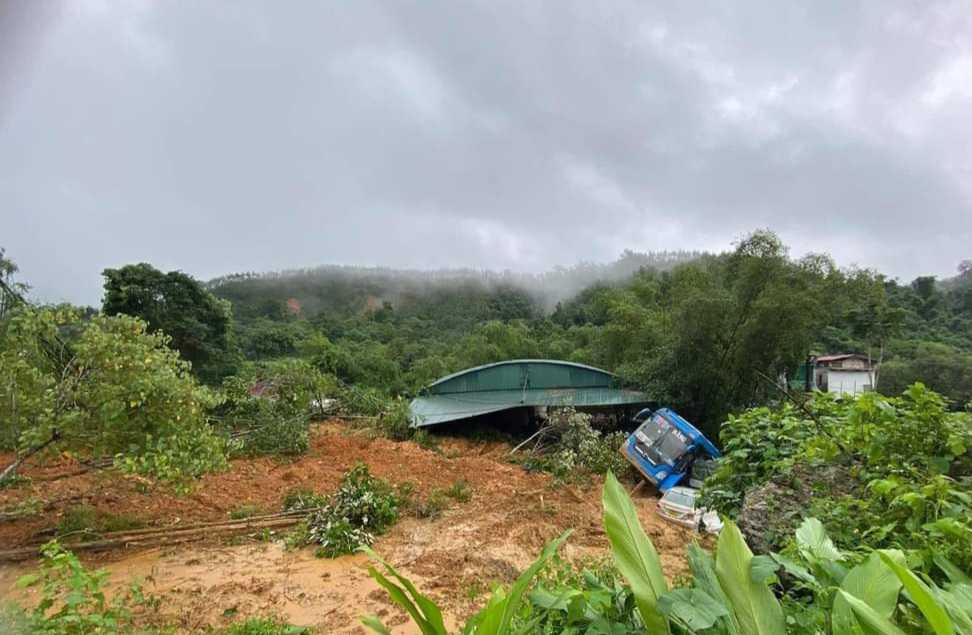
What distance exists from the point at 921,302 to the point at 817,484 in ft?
113

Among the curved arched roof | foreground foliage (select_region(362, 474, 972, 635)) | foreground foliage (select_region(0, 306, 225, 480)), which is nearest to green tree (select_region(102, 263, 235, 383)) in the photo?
the curved arched roof

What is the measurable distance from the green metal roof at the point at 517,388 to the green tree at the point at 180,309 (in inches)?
320

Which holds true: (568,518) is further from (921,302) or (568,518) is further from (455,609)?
(921,302)

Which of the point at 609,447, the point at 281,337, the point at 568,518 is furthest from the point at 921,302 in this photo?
the point at 281,337

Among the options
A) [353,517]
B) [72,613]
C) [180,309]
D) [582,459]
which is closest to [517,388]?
[582,459]

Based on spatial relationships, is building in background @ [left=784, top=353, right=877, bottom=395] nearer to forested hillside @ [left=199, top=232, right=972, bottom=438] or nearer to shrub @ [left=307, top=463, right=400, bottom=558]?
forested hillside @ [left=199, top=232, right=972, bottom=438]

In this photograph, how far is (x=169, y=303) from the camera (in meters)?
16.4

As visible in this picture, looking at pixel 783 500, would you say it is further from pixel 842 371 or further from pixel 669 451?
pixel 842 371

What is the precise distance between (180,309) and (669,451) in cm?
1678

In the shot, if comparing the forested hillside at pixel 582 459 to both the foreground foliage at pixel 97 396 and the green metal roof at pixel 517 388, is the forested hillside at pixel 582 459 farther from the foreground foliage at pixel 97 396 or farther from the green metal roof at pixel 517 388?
the green metal roof at pixel 517 388

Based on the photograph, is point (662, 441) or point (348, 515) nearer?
point (348, 515)

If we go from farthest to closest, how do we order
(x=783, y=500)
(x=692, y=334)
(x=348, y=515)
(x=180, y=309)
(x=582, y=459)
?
(x=180, y=309)
(x=692, y=334)
(x=582, y=459)
(x=348, y=515)
(x=783, y=500)

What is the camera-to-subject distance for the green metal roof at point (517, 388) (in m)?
13.4

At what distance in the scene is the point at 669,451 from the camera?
27.3 ft
